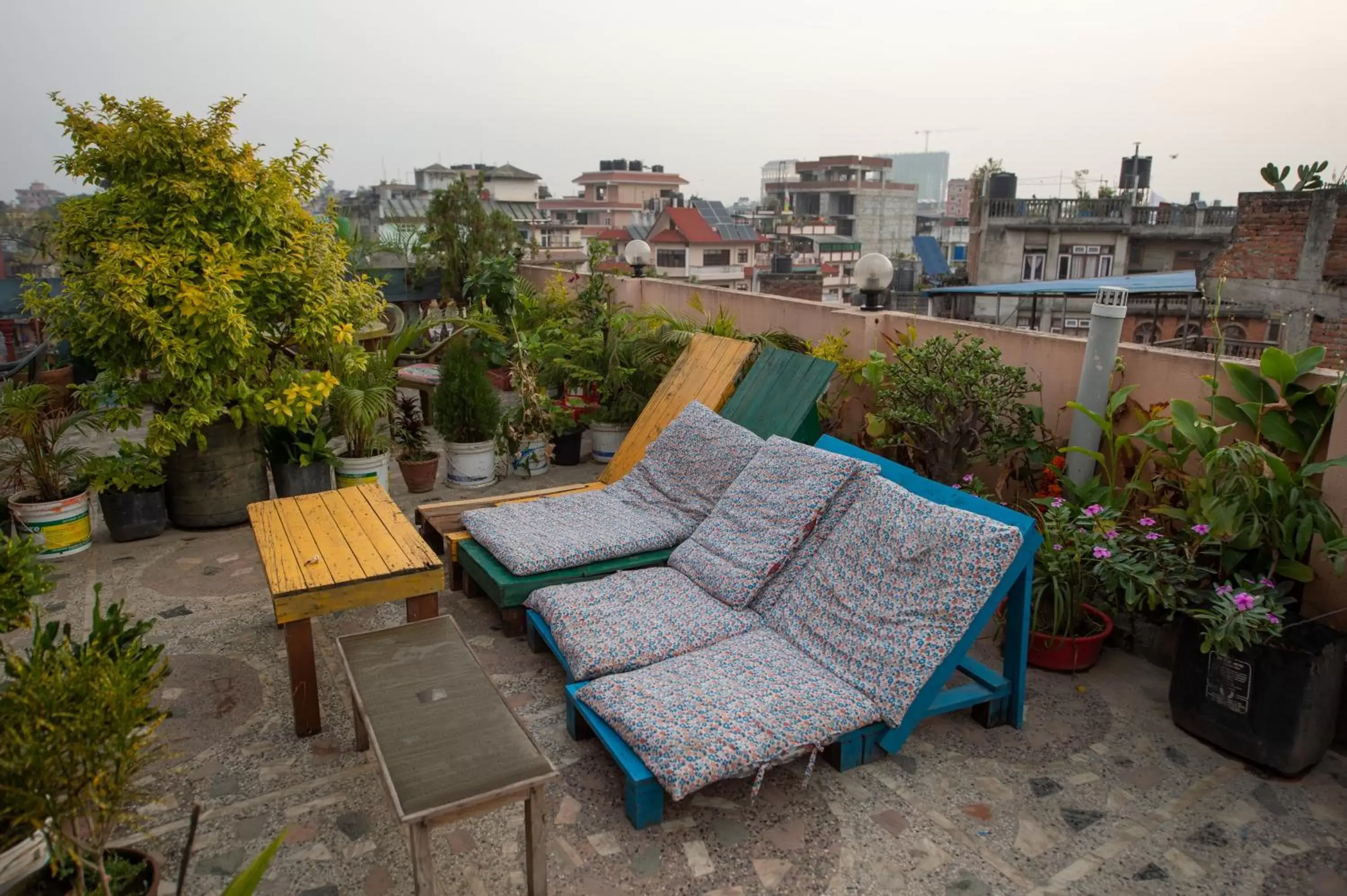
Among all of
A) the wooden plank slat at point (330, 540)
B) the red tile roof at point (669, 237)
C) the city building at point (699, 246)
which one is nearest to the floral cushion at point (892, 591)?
the wooden plank slat at point (330, 540)

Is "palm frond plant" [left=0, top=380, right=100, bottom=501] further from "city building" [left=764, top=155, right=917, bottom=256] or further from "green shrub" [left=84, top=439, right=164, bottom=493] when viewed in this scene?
"city building" [left=764, top=155, right=917, bottom=256]

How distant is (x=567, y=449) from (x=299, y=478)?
1.93 meters

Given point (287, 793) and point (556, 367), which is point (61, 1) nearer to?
point (556, 367)

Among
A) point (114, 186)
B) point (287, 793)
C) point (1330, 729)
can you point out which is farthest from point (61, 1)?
point (1330, 729)

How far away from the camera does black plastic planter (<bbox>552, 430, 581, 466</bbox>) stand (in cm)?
646

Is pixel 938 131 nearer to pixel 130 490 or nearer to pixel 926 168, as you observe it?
pixel 130 490

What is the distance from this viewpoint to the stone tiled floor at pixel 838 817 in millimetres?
2438

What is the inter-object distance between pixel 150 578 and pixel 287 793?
234 cm

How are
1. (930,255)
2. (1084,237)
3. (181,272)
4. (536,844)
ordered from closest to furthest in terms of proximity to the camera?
(536,844)
(181,272)
(1084,237)
(930,255)

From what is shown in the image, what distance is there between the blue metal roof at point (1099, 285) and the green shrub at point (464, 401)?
6.94 meters

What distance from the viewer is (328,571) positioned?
323 cm

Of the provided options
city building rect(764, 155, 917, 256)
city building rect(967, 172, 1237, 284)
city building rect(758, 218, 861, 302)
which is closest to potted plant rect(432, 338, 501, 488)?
city building rect(967, 172, 1237, 284)

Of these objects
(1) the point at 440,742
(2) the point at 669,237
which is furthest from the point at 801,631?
(2) the point at 669,237

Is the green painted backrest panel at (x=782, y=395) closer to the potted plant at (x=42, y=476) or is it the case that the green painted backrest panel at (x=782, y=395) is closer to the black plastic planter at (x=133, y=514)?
the black plastic planter at (x=133, y=514)
